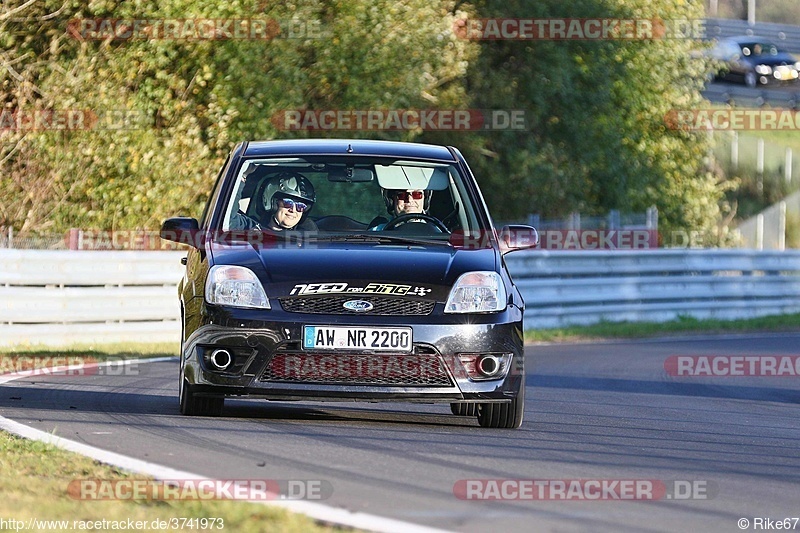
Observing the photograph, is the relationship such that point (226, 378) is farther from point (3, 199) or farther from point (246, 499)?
point (3, 199)

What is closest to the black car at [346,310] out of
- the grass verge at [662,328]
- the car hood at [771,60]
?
the grass verge at [662,328]

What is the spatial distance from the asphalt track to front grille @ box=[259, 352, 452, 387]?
0.28m

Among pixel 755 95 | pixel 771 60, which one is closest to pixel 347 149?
pixel 755 95

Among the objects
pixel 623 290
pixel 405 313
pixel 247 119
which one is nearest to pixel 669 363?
pixel 623 290

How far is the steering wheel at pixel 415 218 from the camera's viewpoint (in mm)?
8711

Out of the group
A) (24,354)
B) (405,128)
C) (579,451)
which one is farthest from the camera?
(405,128)

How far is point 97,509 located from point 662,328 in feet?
53.5

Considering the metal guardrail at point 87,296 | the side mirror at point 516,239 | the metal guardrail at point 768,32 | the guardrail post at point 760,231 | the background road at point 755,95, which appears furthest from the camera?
the metal guardrail at point 768,32

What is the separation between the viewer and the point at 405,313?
25.6 ft

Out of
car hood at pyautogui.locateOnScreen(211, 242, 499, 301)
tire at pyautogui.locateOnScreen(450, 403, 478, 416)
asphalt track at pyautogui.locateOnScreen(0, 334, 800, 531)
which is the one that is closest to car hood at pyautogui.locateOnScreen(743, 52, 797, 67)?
asphalt track at pyautogui.locateOnScreen(0, 334, 800, 531)

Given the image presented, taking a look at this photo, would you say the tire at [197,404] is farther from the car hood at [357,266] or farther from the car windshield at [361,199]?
the car windshield at [361,199]

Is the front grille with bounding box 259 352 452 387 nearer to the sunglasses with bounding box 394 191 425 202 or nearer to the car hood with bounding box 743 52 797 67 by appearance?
the sunglasses with bounding box 394 191 425 202

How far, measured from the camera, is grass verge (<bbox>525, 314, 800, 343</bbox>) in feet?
62.2

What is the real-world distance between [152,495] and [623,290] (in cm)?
1610
